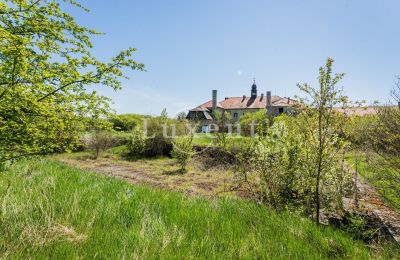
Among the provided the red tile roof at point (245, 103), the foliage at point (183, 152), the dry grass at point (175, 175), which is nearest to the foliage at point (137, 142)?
the dry grass at point (175, 175)

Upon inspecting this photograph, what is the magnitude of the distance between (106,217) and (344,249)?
2.87 metres

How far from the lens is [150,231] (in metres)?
3.28

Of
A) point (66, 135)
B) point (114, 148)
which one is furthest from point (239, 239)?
point (114, 148)

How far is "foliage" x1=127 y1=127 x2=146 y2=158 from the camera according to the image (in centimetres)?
2241

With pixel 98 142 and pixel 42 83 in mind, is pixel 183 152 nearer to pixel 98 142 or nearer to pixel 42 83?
pixel 98 142

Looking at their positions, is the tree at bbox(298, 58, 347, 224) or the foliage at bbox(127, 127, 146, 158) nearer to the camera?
the tree at bbox(298, 58, 347, 224)

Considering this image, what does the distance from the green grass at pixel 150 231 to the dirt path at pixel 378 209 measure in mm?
1516

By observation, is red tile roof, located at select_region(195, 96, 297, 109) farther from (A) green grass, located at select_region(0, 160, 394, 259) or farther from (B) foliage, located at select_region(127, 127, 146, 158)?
(A) green grass, located at select_region(0, 160, 394, 259)

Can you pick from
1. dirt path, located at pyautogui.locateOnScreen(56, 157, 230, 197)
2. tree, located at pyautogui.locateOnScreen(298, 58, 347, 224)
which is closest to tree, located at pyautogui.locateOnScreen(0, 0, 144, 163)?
tree, located at pyautogui.locateOnScreen(298, 58, 347, 224)

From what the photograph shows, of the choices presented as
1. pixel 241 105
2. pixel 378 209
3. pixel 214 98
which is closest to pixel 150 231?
pixel 378 209

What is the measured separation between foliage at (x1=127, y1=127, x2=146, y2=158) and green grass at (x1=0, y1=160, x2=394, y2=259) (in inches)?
694

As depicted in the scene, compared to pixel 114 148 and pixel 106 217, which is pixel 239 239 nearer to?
pixel 106 217

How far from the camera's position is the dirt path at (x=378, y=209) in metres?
4.83

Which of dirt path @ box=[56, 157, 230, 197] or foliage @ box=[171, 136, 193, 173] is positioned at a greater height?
foliage @ box=[171, 136, 193, 173]
